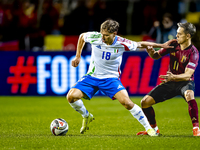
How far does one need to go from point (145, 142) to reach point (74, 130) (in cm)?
180

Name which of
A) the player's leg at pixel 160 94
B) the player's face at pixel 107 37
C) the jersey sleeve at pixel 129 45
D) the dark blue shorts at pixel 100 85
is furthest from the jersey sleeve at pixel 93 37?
the player's leg at pixel 160 94

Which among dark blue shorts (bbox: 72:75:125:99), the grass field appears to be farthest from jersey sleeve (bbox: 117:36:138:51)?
the grass field

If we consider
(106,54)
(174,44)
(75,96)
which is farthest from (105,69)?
(174,44)

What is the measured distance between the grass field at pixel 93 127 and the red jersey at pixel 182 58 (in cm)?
117

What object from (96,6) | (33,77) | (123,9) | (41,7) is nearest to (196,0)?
(123,9)

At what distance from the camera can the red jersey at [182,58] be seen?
6453 mm

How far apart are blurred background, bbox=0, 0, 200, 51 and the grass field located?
3178mm

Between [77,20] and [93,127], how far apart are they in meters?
7.97

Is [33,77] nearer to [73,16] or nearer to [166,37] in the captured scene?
[73,16]

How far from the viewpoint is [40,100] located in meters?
12.4

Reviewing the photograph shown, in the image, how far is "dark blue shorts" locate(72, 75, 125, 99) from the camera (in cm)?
651

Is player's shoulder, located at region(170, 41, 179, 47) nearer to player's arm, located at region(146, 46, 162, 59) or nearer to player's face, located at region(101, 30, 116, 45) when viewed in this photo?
player's arm, located at region(146, 46, 162, 59)

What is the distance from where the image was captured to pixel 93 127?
25.0ft

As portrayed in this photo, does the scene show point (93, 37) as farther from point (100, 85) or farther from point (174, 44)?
point (174, 44)
